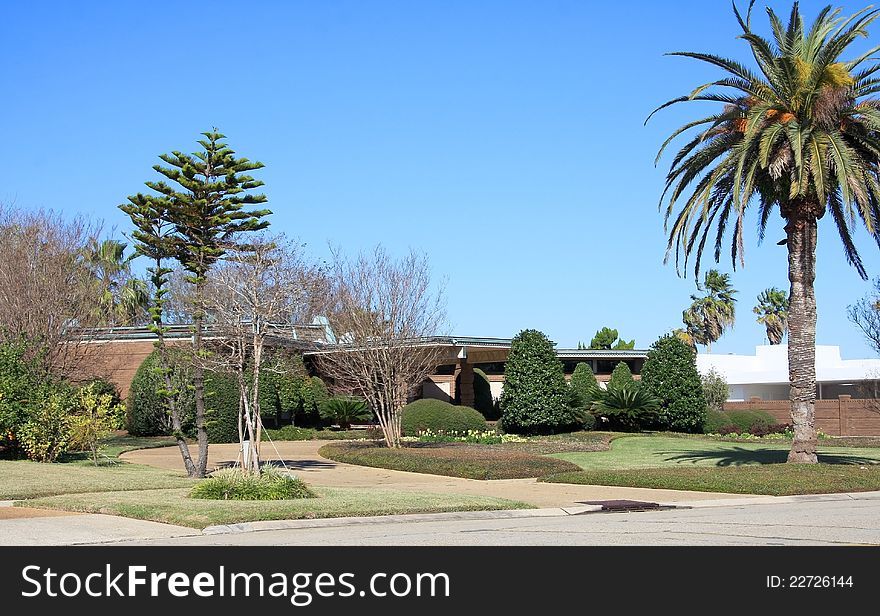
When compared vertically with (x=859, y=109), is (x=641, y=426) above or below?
below

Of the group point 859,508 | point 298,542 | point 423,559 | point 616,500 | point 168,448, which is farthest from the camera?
point 168,448

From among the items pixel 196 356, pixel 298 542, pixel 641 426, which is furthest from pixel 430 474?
pixel 641 426

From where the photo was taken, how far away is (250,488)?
1662 cm

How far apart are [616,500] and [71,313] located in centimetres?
2202

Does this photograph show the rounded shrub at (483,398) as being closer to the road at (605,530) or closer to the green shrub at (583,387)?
the green shrub at (583,387)

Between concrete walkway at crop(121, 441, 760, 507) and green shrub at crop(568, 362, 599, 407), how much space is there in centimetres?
1326

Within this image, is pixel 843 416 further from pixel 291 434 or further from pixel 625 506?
pixel 625 506

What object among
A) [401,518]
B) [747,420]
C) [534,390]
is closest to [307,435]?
[534,390]

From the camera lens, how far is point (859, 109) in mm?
22625

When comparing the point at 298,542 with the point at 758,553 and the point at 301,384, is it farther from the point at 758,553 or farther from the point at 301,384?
the point at 301,384

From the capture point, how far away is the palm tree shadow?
27.1 meters

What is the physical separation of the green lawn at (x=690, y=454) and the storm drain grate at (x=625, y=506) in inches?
327

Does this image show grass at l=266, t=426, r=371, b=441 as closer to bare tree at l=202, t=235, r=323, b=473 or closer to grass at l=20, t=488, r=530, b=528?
bare tree at l=202, t=235, r=323, b=473

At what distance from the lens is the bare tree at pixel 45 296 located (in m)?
30.1
